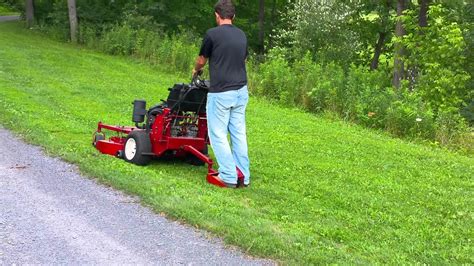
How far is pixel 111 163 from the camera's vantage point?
708cm

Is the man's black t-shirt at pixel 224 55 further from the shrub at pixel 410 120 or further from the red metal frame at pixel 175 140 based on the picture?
the shrub at pixel 410 120

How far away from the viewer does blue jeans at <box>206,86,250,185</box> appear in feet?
21.9

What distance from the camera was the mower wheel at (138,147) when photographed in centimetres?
737

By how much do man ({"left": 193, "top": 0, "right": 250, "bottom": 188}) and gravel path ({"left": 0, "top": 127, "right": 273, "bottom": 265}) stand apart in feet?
4.20

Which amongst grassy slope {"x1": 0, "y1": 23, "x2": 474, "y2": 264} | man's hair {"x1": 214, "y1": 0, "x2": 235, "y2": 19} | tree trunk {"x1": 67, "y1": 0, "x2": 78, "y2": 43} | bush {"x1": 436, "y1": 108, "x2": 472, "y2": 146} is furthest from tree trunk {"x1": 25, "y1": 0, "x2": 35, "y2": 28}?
man's hair {"x1": 214, "y1": 0, "x2": 235, "y2": 19}

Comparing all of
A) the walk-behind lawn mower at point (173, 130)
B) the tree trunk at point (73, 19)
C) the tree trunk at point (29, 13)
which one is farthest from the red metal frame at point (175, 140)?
the tree trunk at point (29, 13)

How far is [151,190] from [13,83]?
29.4 ft

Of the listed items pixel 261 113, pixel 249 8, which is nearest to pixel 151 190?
pixel 261 113

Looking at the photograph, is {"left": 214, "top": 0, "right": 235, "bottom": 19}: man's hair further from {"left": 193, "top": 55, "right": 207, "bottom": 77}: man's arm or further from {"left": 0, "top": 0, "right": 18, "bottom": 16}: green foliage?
{"left": 0, "top": 0, "right": 18, "bottom": 16}: green foliage

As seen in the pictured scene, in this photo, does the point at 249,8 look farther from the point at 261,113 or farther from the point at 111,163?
the point at 111,163

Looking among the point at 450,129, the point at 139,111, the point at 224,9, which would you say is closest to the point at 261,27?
the point at 450,129

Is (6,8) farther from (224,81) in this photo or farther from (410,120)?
(224,81)

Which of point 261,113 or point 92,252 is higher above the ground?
point 92,252

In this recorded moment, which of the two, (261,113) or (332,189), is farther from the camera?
(261,113)
